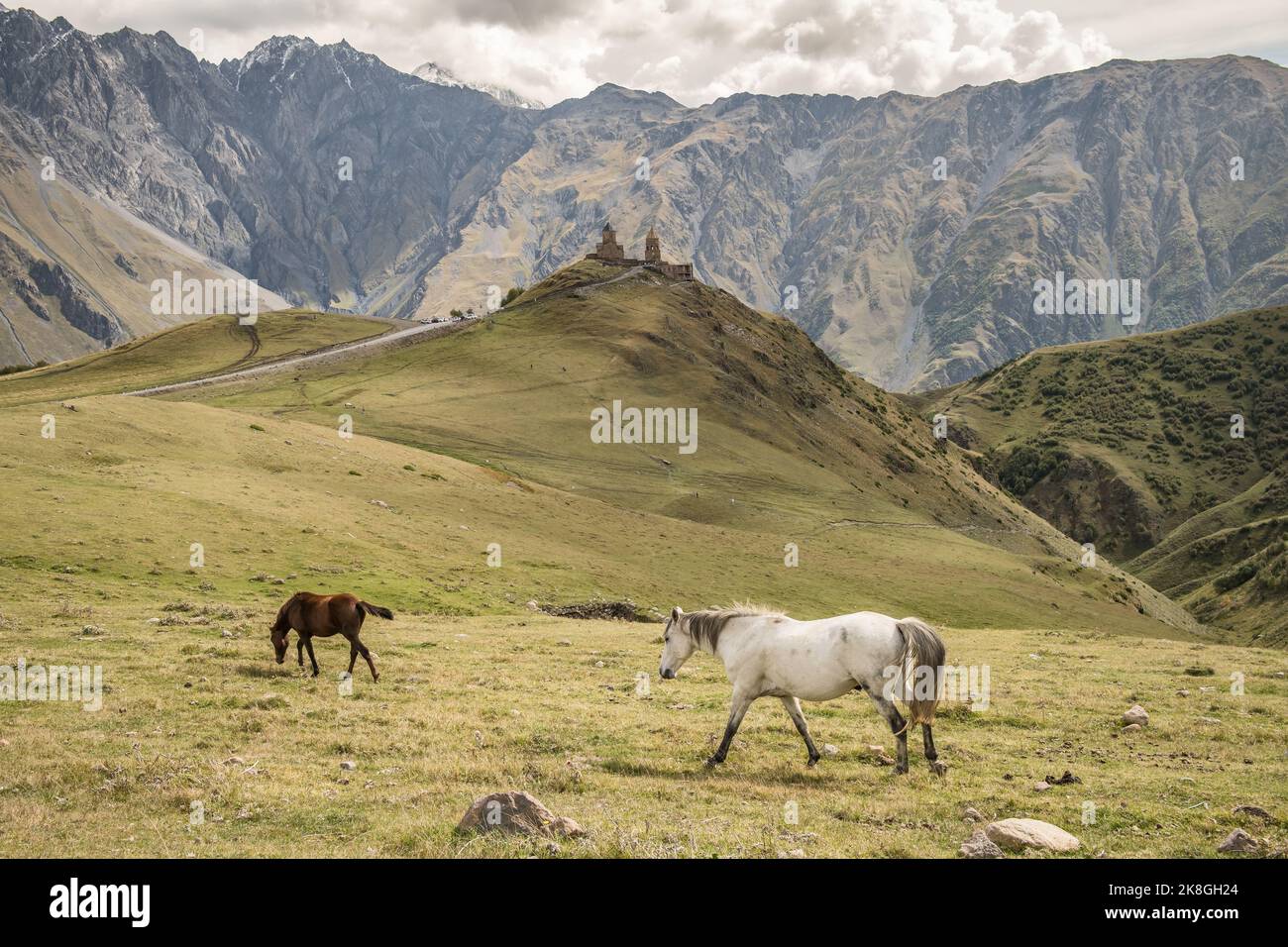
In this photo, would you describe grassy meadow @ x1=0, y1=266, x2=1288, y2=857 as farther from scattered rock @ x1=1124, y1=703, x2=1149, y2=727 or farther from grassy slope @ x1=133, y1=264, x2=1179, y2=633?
grassy slope @ x1=133, y1=264, x2=1179, y2=633

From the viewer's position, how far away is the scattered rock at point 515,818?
13.1 meters

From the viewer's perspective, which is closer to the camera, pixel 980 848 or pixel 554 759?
pixel 980 848

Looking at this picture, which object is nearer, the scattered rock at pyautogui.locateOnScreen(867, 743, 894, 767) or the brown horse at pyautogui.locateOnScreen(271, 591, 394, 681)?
the scattered rock at pyautogui.locateOnScreen(867, 743, 894, 767)

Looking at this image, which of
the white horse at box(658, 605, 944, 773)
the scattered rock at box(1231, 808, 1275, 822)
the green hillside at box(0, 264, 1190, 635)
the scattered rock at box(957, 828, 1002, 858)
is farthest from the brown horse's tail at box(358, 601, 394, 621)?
the scattered rock at box(1231, 808, 1275, 822)

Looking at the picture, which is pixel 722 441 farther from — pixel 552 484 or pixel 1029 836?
pixel 1029 836

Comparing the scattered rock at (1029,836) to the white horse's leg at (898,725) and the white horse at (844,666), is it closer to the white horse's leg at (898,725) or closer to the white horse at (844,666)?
the white horse's leg at (898,725)

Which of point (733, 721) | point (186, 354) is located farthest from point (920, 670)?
point (186, 354)

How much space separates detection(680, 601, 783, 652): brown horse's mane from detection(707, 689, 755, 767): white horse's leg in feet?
5.07

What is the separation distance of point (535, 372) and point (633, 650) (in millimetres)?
105850

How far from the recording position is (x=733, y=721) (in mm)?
18984

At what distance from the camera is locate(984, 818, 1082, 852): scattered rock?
13148 millimetres

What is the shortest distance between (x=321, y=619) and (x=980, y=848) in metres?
19.4

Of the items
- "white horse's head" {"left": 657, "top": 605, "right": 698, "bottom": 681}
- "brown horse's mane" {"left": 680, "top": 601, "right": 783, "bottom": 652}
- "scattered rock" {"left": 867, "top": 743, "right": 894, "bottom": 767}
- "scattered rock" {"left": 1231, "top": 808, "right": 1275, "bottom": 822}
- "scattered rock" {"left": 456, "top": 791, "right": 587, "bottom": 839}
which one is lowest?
"scattered rock" {"left": 867, "top": 743, "right": 894, "bottom": 767}
